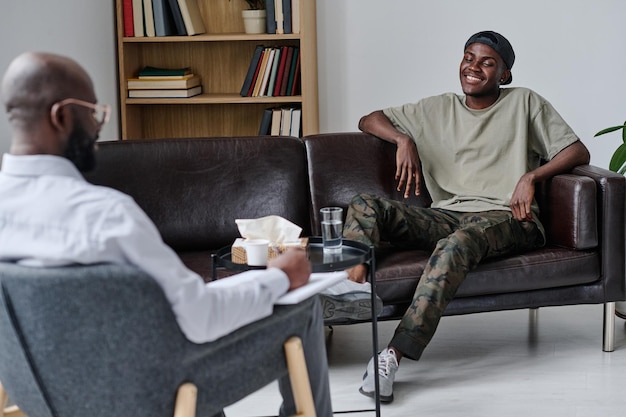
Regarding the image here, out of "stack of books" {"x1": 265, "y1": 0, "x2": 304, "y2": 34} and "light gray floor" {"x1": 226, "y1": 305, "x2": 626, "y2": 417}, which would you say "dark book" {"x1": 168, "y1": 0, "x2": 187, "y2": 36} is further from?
"light gray floor" {"x1": 226, "y1": 305, "x2": 626, "y2": 417}

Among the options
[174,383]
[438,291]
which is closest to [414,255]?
[438,291]

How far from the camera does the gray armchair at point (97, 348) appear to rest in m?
1.53

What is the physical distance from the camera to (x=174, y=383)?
1650 millimetres

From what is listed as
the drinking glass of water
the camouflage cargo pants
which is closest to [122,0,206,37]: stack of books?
the camouflage cargo pants

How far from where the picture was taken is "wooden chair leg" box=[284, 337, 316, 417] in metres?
1.85

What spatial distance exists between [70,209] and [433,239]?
6.15ft

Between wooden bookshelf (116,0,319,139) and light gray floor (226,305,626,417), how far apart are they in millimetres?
1478

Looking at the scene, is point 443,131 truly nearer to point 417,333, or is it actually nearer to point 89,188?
point 417,333

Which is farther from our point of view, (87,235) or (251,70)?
(251,70)

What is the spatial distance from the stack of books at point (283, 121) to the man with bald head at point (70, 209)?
2826 mm

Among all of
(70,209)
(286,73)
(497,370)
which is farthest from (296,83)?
(70,209)

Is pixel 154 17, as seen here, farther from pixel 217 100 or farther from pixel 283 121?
pixel 283 121

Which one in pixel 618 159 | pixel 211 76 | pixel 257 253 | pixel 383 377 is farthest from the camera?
pixel 211 76

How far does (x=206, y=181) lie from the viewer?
3.36 meters
